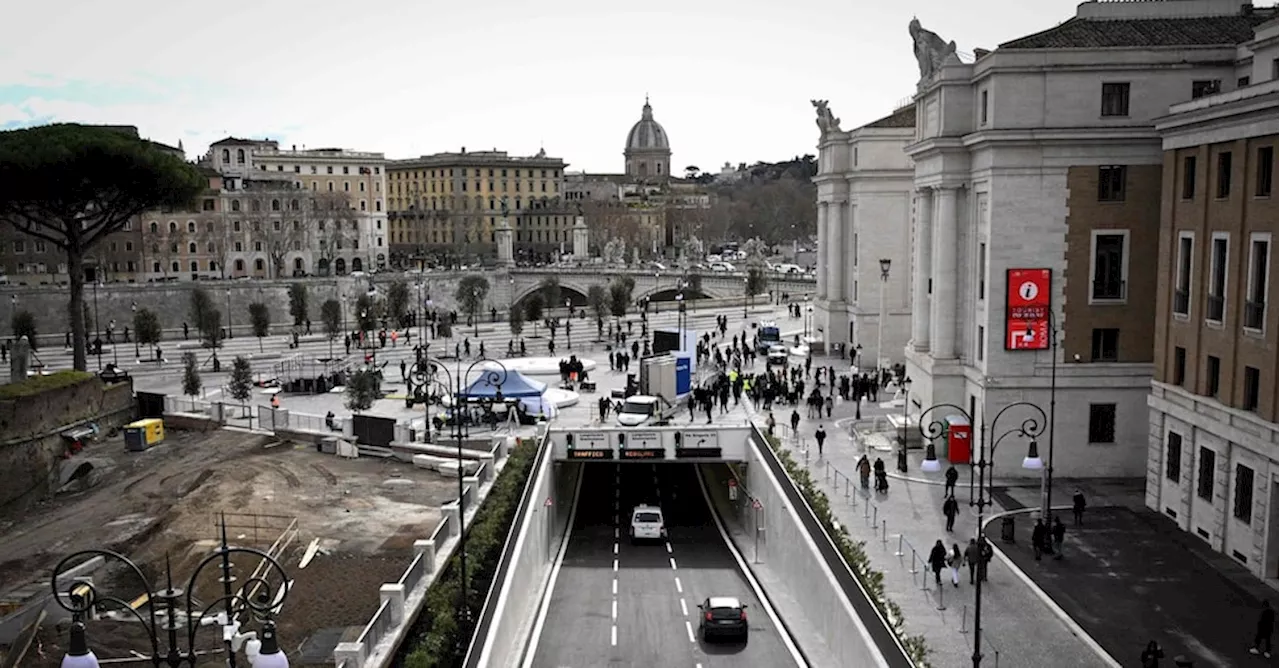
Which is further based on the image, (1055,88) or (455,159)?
(455,159)

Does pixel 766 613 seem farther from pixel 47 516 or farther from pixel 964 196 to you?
pixel 47 516

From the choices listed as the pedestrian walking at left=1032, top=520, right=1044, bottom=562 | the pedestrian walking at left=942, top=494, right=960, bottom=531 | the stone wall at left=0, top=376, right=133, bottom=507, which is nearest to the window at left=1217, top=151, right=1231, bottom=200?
the pedestrian walking at left=1032, top=520, right=1044, bottom=562

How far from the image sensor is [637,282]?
113m

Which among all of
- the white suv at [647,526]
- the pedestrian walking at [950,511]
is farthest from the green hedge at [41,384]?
the pedestrian walking at [950,511]

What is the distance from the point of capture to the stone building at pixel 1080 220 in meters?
35.6

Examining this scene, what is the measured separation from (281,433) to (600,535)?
15.6 m

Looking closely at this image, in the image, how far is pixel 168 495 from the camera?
4094 centimetres

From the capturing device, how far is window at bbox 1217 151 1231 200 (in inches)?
1151

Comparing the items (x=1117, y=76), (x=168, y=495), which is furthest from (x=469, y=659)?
(x=1117, y=76)

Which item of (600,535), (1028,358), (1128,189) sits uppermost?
(1128,189)

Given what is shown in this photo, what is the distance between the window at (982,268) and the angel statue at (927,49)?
7.47 metres

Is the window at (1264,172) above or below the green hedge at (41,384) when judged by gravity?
above

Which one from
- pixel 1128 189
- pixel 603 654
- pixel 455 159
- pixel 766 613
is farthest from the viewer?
pixel 455 159

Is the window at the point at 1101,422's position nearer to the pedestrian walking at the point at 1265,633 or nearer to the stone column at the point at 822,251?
the pedestrian walking at the point at 1265,633
